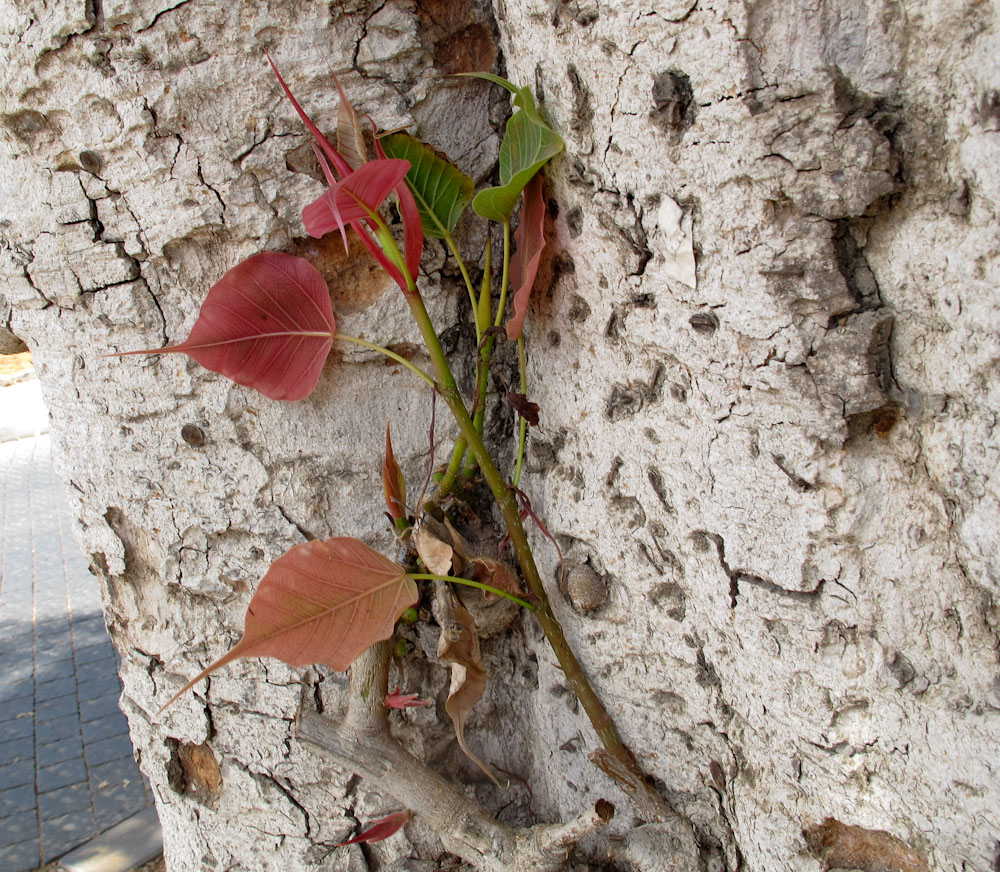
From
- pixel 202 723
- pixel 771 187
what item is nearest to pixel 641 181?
pixel 771 187

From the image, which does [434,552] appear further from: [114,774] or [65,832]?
[114,774]

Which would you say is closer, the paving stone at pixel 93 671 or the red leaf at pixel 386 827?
the red leaf at pixel 386 827

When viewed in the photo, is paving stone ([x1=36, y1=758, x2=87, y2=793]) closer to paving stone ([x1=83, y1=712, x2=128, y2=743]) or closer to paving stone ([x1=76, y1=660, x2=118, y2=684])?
paving stone ([x1=83, y1=712, x2=128, y2=743])

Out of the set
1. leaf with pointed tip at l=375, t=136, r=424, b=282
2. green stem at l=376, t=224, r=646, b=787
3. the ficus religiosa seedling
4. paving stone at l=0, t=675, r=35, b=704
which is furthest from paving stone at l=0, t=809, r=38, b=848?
leaf with pointed tip at l=375, t=136, r=424, b=282

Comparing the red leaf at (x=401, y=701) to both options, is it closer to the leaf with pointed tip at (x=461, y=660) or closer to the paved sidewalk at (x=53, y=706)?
the leaf with pointed tip at (x=461, y=660)

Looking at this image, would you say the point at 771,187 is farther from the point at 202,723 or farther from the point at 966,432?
the point at 202,723

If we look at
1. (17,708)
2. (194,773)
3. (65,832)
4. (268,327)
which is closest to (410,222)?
(268,327)

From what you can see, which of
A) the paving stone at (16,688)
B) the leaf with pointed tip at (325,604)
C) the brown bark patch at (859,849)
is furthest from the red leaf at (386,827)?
the paving stone at (16,688)
